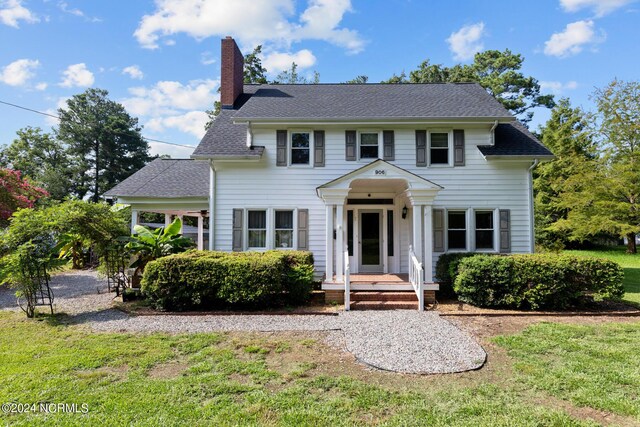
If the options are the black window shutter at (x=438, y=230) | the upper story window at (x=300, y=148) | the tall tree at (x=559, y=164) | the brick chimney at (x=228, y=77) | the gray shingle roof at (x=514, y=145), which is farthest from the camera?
the tall tree at (x=559, y=164)

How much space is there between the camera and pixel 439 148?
11039 millimetres

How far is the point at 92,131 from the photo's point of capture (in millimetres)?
37406

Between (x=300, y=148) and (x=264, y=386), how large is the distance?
825cm

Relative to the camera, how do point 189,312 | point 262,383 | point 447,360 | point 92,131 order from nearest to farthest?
point 262,383 < point 447,360 < point 189,312 < point 92,131

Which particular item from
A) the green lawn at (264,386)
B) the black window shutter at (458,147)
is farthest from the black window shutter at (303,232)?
the black window shutter at (458,147)

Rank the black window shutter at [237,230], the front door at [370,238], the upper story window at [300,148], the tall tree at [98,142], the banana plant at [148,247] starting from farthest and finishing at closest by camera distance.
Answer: the tall tree at [98,142] → the front door at [370,238] → the upper story window at [300,148] → the black window shutter at [237,230] → the banana plant at [148,247]

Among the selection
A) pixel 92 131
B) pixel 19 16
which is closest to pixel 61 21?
pixel 19 16

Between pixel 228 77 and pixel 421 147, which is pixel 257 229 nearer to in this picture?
pixel 421 147

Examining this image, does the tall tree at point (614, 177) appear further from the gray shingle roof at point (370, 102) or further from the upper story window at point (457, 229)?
the upper story window at point (457, 229)

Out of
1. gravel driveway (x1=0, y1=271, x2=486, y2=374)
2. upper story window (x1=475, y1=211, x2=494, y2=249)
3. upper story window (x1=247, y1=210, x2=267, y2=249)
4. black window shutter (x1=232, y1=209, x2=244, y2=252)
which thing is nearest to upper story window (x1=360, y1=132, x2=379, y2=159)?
upper story window (x1=247, y1=210, x2=267, y2=249)

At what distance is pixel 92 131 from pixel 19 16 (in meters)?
30.3

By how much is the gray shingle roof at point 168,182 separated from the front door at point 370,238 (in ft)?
18.6

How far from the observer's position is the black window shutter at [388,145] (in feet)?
36.0

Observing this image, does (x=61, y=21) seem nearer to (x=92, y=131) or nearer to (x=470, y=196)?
(x=470, y=196)
